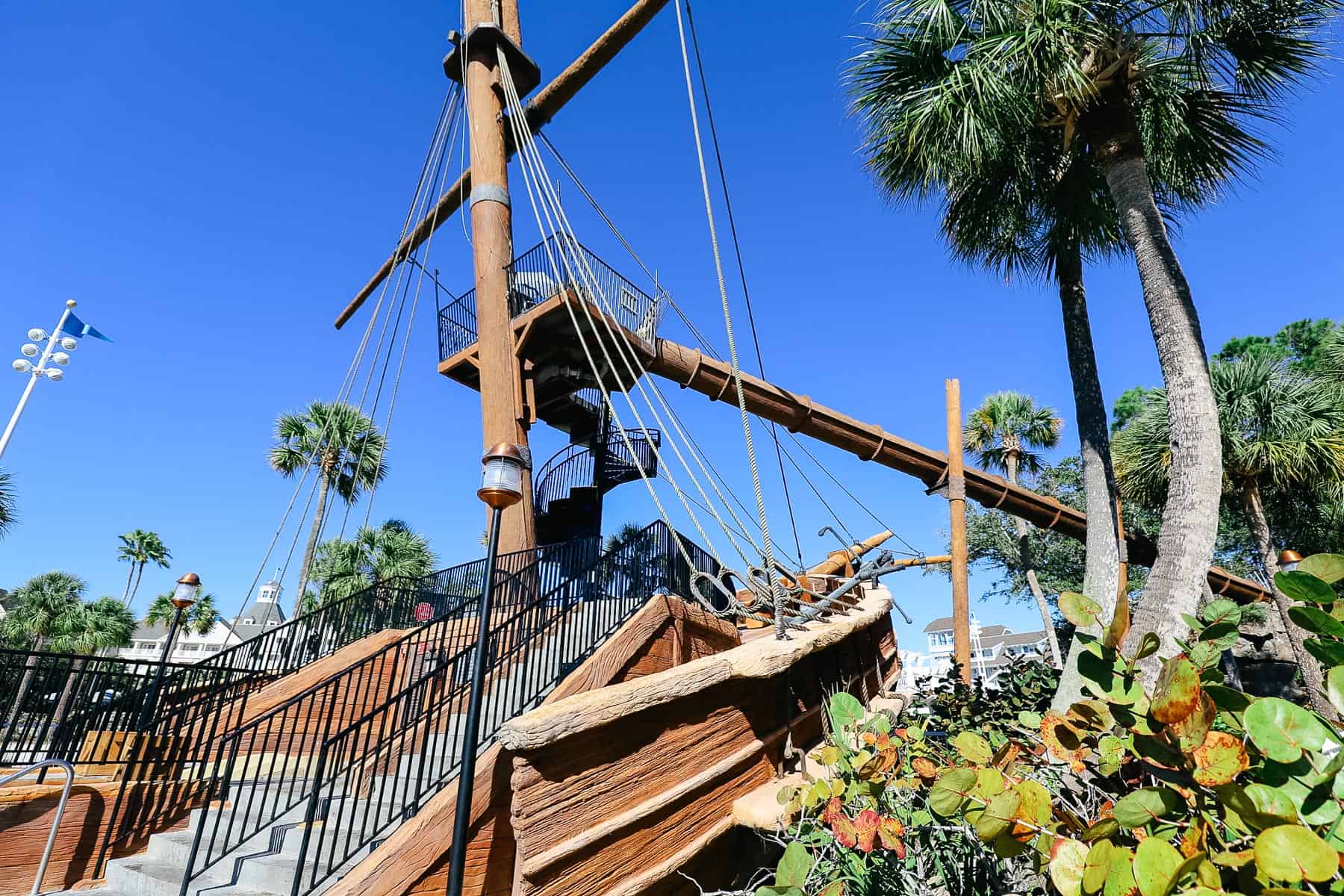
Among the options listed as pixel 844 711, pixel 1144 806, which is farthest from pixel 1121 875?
pixel 844 711

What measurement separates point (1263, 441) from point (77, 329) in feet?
91.2

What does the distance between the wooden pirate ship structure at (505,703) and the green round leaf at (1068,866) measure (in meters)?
2.59

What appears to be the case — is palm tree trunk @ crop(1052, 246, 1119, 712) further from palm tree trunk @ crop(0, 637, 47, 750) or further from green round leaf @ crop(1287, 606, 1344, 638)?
palm tree trunk @ crop(0, 637, 47, 750)

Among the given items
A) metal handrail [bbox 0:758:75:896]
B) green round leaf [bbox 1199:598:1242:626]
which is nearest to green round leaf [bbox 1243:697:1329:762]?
green round leaf [bbox 1199:598:1242:626]

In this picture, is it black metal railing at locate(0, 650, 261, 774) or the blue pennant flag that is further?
the blue pennant flag

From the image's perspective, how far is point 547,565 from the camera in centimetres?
762

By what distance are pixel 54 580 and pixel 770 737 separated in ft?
126

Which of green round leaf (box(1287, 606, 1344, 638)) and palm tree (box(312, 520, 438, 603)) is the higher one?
palm tree (box(312, 520, 438, 603))

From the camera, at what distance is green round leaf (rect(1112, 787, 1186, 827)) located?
1172 millimetres

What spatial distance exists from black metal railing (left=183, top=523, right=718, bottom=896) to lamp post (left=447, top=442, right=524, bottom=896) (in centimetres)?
34

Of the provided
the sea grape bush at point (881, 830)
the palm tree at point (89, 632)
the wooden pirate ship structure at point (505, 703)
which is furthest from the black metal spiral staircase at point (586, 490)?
the palm tree at point (89, 632)

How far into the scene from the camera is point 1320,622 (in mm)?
973

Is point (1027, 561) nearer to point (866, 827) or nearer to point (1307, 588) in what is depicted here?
point (866, 827)

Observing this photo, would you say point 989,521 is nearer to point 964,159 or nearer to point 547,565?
point 964,159
